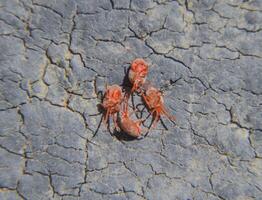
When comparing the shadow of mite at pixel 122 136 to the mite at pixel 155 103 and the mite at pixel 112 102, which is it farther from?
the mite at pixel 155 103

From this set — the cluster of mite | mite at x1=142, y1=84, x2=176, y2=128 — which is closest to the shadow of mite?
the cluster of mite

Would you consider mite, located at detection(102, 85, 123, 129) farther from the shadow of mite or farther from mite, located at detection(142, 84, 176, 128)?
mite, located at detection(142, 84, 176, 128)

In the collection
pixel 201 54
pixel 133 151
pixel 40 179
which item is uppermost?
pixel 201 54

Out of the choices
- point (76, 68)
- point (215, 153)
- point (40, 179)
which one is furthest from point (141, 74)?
point (40, 179)

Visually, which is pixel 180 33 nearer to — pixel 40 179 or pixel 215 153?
pixel 215 153

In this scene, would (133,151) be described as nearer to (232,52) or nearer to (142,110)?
(142,110)

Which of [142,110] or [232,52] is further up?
[232,52]
